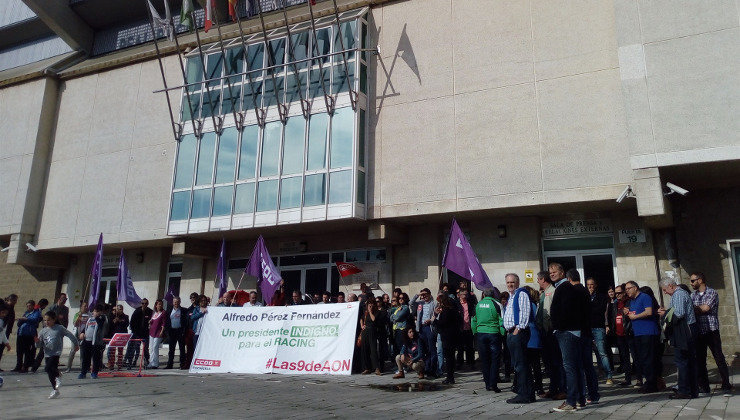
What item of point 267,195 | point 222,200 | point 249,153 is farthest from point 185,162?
point 267,195

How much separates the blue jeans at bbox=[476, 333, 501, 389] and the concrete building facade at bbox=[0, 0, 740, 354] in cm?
566

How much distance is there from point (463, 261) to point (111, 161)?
1477 centimetres

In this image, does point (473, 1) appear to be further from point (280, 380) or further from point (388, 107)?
point (280, 380)

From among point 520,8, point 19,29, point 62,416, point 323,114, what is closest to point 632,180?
point 520,8

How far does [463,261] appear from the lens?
12148 mm

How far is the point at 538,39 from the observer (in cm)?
1450

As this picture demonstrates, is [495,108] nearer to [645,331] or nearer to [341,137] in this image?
[341,137]

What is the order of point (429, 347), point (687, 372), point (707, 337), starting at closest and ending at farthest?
point (687, 372), point (707, 337), point (429, 347)

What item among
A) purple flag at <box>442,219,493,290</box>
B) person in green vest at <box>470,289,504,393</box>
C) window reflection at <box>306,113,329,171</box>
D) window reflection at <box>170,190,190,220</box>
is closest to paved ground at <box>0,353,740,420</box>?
person in green vest at <box>470,289,504,393</box>

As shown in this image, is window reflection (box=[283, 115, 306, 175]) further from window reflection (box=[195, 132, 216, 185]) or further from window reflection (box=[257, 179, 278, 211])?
window reflection (box=[195, 132, 216, 185])

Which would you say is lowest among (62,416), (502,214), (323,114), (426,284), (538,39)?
(62,416)

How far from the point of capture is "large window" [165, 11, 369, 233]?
15898 mm

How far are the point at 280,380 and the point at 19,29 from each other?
24.3 m

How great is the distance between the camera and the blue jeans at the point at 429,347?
10922 mm
